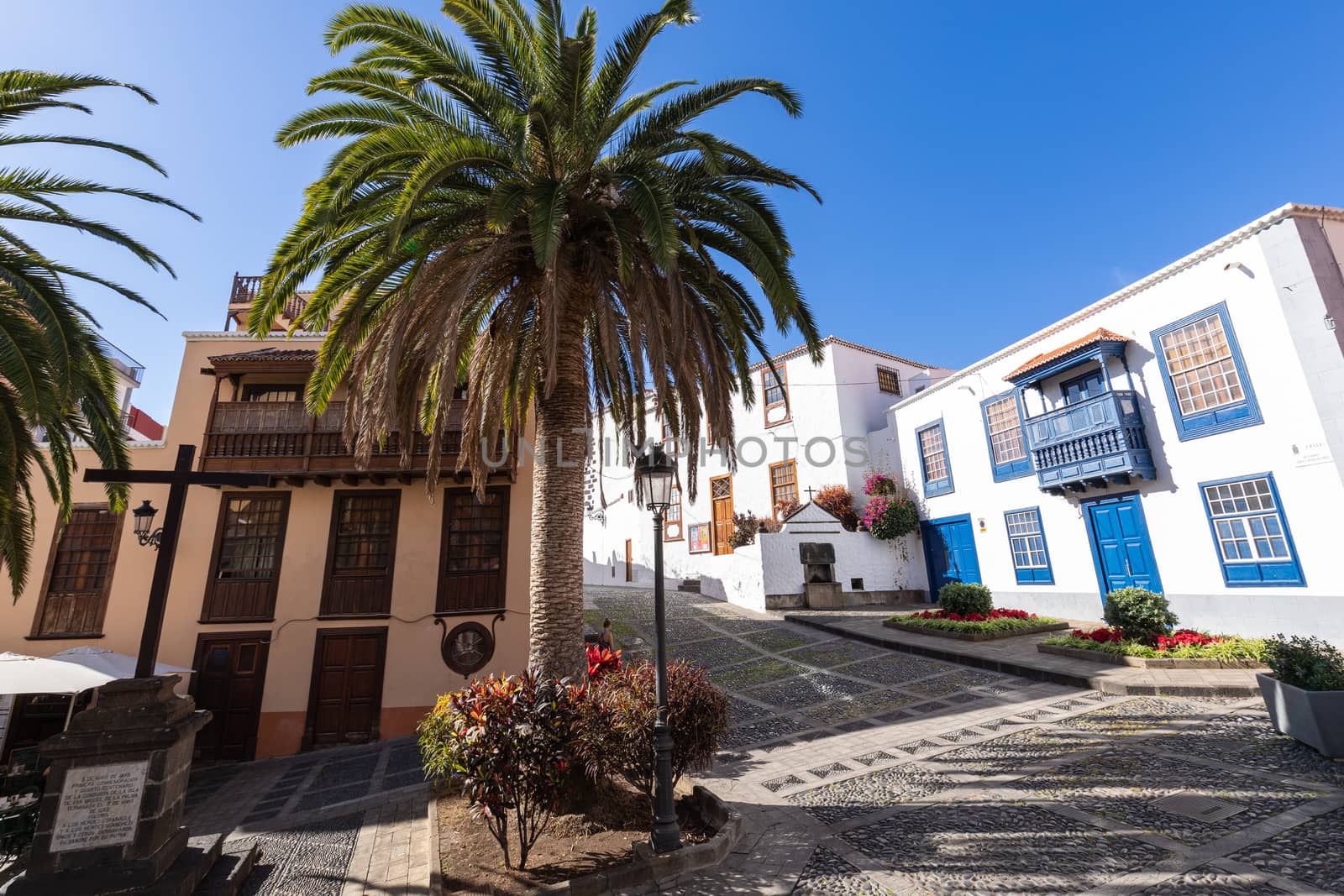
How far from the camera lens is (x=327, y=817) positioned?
7633mm

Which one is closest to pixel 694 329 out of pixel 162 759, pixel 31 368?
pixel 162 759

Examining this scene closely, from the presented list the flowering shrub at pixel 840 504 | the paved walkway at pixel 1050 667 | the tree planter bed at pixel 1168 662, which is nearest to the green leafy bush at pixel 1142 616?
the tree planter bed at pixel 1168 662

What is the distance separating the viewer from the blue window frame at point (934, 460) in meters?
19.1

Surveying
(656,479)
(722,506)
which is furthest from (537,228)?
(722,506)

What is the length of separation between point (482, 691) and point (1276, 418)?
15016 mm

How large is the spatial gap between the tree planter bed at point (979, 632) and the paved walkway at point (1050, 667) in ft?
0.35

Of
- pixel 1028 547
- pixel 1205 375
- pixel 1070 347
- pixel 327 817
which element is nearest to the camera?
pixel 327 817

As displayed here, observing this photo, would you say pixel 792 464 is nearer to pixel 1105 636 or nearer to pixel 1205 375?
pixel 1105 636

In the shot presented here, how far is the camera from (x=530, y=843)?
16.3 feet

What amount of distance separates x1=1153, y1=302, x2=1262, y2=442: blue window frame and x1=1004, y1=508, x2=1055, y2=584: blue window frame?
14.7ft

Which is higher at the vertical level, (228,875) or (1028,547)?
→ (1028,547)

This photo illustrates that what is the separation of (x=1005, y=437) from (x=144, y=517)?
2234cm

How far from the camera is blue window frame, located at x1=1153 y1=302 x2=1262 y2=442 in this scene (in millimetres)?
11391

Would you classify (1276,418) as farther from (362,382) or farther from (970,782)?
(362,382)
